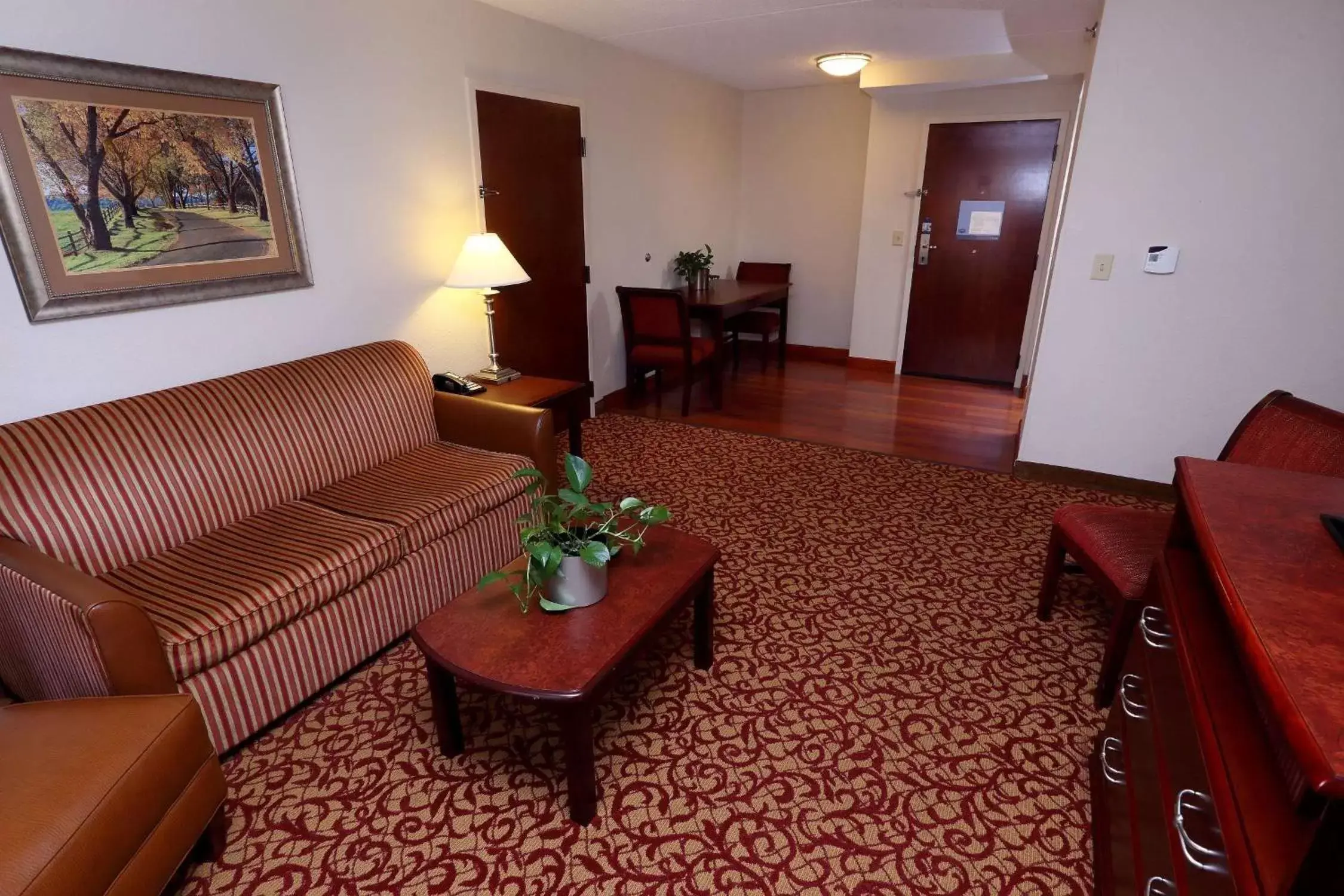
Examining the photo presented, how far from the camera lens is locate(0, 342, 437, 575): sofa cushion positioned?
1835 millimetres

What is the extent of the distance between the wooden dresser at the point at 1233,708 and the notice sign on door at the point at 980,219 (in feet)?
13.8

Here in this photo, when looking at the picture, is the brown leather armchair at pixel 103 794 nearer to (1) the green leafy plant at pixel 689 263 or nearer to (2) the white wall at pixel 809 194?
(1) the green leafy plant at pixel 689 263

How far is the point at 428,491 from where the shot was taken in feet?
7.78

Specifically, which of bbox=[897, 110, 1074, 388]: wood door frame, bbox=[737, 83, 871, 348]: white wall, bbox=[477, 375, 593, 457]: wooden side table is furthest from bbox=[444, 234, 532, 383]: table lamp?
bbox=[737, 83, 871, 348]: white wall

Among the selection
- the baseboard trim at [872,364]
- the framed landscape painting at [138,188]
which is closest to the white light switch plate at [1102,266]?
the baseboard trim at [872,364]

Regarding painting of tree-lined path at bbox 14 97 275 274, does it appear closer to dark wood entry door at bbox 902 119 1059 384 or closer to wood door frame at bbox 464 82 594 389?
wood door frame at bbox 464 82 594 389

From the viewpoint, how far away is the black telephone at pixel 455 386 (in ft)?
10.1

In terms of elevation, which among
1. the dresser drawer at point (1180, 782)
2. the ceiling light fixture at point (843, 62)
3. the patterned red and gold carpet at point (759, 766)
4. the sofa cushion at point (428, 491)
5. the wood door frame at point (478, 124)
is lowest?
the patterned red and gold carpet at point (759, 766)

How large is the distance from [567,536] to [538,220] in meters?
2.65

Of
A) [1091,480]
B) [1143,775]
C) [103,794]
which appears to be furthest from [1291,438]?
[103,794]

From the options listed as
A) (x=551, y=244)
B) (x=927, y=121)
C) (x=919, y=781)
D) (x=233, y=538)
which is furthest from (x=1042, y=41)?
(x=233, y=538)

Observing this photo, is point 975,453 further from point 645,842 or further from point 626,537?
point 645,842

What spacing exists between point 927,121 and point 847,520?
369cm

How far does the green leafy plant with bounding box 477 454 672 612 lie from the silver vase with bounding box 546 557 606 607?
2 cm
